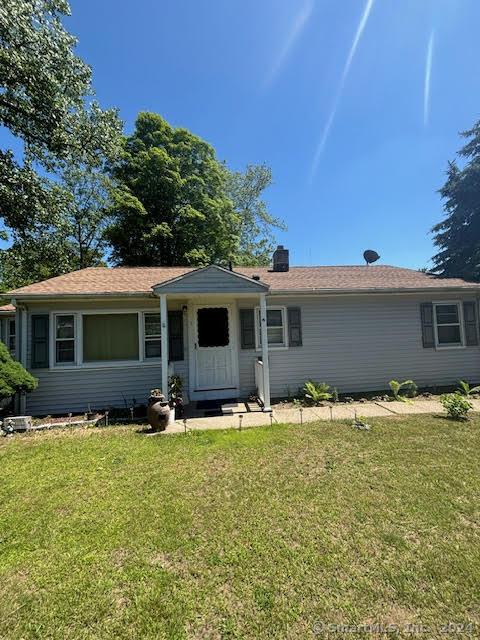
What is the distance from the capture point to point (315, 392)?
7.33 m

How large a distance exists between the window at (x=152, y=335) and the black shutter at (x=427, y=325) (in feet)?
25.2

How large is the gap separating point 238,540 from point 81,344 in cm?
620

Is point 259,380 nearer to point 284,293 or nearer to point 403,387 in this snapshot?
point 284,293

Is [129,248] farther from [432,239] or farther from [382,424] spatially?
[432,239]

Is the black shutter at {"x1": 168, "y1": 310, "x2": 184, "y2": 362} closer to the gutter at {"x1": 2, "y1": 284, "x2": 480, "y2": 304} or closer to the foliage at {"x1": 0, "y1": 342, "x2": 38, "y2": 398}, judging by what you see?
the gutter at {"x1": 2, "y1": 284, "x2": 480, "y2": 304}

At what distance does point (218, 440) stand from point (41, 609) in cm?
316

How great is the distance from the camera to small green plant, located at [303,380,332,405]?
729cm

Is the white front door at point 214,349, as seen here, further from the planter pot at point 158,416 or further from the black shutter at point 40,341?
the black shutter at point 40,341

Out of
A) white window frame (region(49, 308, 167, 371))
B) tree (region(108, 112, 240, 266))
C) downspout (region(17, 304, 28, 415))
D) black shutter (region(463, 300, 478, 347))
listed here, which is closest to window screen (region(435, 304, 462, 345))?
black shutter (region(463, 300, 478, 347))

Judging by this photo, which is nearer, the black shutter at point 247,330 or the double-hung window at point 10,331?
the black shutter at point 247,330

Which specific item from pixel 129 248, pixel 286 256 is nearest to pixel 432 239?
pixel 286 256

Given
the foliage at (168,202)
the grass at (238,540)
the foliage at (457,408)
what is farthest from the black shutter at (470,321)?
the foliage at (168,202)

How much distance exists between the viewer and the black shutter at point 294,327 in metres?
7.94

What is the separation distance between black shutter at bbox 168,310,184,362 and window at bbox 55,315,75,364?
2.38m
